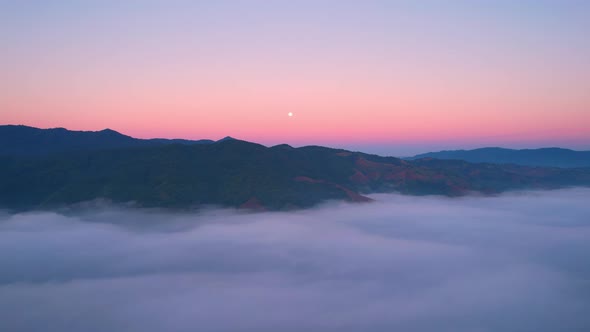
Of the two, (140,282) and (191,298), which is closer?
(191,298)

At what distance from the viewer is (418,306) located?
107438 millimetres

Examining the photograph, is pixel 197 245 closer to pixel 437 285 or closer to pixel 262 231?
pixel 262 231

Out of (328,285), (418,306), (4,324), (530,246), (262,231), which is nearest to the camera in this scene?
(4,324)

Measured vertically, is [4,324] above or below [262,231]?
below

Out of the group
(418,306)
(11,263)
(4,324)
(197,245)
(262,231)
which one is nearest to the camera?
(4,324)

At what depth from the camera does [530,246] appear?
609 feet

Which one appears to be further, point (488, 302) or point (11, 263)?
point (11, 263)

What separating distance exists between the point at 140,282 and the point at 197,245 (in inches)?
1485

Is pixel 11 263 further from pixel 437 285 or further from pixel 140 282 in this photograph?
pixel 437 285

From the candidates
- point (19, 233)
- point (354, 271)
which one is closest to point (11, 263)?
point (19, 233)

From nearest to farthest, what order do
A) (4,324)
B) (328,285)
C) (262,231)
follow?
Answer: (4,324) → (328,285) → (262,231)

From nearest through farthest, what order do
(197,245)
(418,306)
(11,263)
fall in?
1. (418,306)
2. (11,263)
3. (197,245)

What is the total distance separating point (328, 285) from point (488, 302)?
44510 millimetres

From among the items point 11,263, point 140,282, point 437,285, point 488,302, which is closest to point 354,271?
point 437,285
